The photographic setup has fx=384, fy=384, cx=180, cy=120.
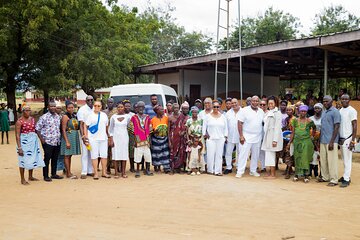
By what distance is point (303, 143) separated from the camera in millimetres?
7410

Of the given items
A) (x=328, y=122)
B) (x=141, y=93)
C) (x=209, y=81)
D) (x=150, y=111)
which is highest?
(x=209, y=81)

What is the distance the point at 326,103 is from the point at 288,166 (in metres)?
1.50

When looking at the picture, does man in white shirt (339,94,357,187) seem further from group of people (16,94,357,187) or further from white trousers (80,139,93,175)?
white trousers (80,139,93,175)

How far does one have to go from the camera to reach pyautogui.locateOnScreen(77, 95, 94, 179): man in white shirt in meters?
7.47

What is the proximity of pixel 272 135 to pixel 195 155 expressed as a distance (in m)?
1.62

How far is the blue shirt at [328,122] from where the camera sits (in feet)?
23.0

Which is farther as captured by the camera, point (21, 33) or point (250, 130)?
point (21, 33)

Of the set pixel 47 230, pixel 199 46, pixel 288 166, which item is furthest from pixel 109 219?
pixel 199 46

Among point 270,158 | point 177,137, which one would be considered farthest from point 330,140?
point 177,137

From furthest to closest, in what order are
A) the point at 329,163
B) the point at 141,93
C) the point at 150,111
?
the point at 141,93 < the point at 150,111 < the point at 329,163

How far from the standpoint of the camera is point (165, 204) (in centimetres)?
560

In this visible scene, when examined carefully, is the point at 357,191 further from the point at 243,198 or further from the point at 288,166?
the point at 243,198

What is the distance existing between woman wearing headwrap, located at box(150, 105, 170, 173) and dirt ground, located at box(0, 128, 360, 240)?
47cm

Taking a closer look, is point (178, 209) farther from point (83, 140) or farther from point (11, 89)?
point (11, 89)
